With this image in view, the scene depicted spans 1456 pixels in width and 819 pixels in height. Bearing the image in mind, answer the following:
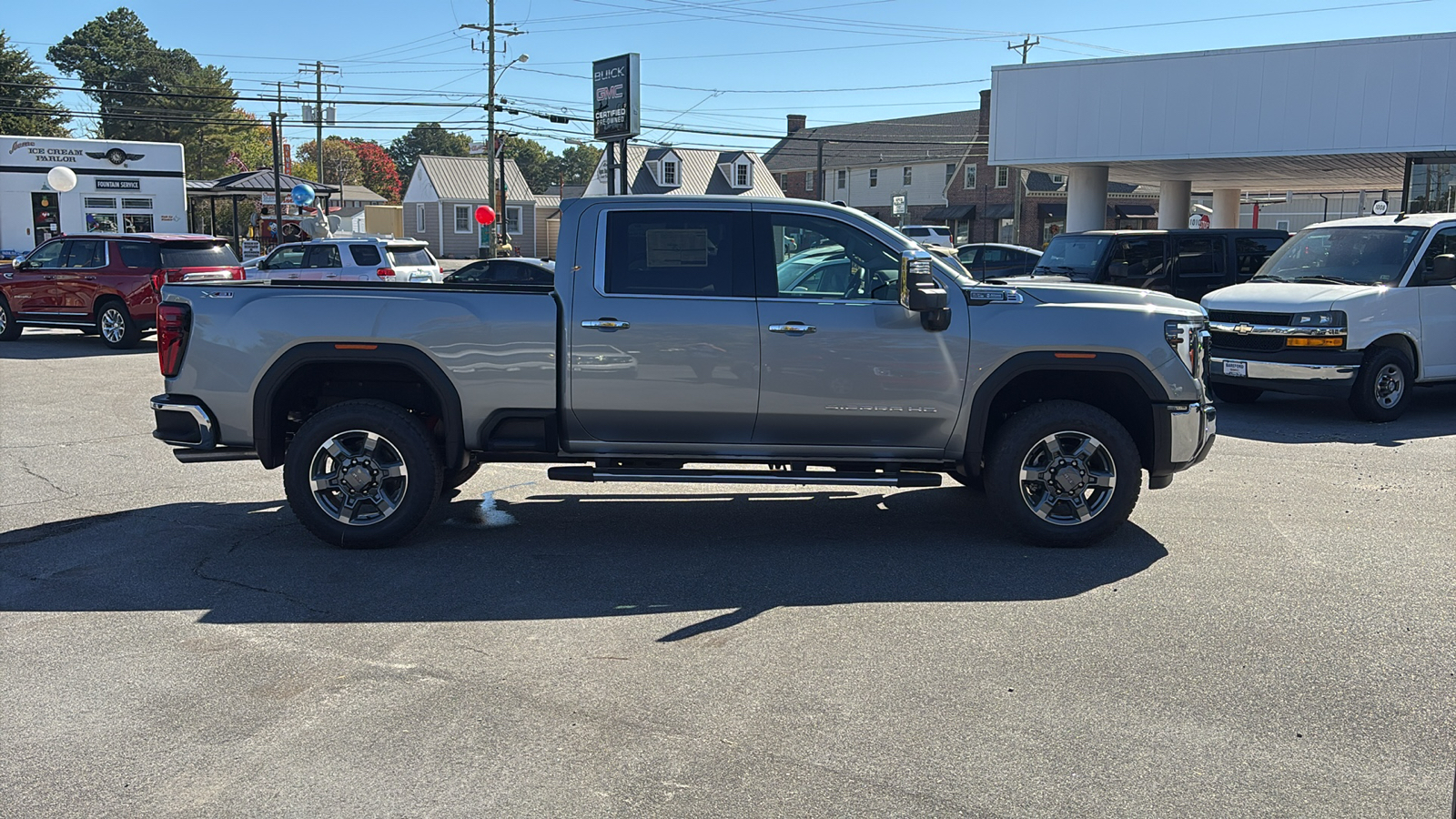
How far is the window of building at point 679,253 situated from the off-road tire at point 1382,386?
783 centimetres

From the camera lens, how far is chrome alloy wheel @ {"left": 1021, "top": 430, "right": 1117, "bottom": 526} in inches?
262

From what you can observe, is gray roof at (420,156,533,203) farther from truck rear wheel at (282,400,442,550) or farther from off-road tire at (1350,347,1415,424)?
truck rear wheel at (282,400,442,550)

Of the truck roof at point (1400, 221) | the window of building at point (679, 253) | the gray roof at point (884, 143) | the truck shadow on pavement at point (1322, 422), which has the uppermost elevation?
the gray roof at point (884, 143)

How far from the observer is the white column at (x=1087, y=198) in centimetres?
2825

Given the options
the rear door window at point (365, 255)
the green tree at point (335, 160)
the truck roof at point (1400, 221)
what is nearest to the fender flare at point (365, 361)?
the truck roof at point (1400, 221)

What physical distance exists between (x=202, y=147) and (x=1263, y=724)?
89151 millimetres

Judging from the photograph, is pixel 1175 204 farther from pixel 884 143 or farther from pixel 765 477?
pixel 884 143

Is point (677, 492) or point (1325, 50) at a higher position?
point (1325, 50)

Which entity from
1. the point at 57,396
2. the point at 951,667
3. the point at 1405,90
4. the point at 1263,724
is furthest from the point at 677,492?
the point at 1405,90

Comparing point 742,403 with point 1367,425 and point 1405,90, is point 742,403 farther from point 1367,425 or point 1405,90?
point 1405,90

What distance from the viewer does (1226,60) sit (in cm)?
2419

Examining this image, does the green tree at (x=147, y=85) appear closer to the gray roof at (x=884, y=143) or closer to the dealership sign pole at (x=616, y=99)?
the gray roof at (x=884, y=143)

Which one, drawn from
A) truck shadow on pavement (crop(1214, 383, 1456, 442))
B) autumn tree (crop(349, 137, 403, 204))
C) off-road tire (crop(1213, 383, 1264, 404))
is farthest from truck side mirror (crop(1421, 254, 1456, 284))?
autumn tree (crop(349, 137, 403, 204))

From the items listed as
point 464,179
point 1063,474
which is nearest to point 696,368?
point 1063,474
